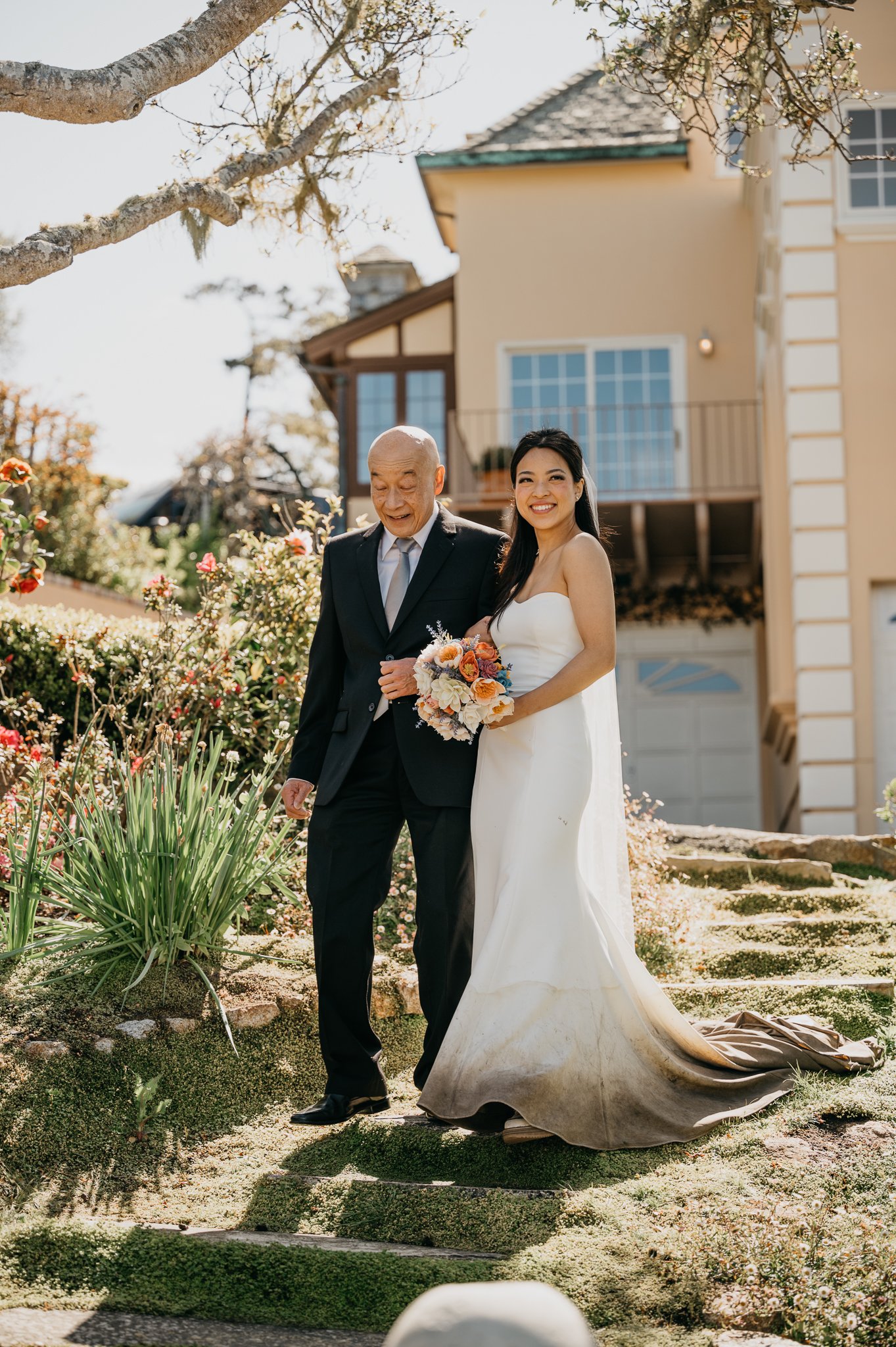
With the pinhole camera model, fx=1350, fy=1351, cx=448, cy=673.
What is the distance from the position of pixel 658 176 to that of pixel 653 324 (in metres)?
1.66

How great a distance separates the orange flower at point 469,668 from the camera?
391 cm

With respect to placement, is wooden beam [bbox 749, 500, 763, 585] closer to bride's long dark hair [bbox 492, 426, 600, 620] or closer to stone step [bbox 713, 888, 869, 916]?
stone step [bbox 713, 888, 869, 916]

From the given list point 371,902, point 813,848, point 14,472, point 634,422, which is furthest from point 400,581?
point 634,422

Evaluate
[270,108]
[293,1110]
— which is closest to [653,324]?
[270,108]

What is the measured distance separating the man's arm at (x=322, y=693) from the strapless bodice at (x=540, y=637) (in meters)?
0.59

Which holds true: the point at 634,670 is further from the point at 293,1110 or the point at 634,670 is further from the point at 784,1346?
the point at 784,1346

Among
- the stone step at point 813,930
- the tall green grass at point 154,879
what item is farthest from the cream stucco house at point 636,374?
the tall green grass at point 154,879

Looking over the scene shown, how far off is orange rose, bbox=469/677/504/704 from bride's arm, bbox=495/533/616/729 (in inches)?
6.6

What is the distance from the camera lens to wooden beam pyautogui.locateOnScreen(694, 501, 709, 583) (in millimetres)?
13508

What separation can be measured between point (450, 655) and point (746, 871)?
4.18 meters

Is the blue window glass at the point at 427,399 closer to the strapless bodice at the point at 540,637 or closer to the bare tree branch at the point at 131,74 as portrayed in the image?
the bare tree branch at the point at 131,74

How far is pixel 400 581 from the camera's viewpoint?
4.38 meters

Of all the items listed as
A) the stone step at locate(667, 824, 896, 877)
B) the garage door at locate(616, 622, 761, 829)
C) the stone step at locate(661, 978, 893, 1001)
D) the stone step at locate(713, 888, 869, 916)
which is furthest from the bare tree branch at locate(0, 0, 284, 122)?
the garage door at locate(616, 622, 761, 829)

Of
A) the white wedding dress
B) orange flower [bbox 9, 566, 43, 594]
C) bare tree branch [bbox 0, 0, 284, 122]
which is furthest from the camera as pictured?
orange flower [bbox 9, 566, 43, 594]
